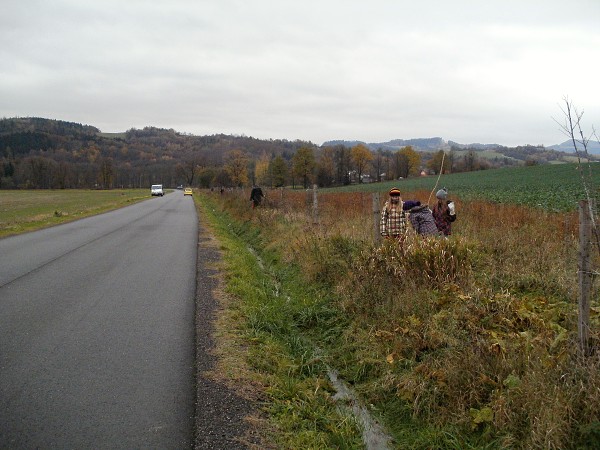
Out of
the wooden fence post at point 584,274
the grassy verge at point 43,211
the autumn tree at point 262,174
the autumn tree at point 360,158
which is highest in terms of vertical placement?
the autumn tree at point 360,158

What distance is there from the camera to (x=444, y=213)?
31.2ft

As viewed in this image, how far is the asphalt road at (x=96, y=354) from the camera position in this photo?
349 cm

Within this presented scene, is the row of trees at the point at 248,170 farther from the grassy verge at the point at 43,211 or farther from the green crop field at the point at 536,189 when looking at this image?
the grassy verge at the point at 43,211

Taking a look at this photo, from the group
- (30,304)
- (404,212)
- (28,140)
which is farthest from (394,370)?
(28,140)

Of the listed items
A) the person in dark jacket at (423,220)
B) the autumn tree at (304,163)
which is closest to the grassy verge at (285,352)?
the person in dark jacket at (423,220)

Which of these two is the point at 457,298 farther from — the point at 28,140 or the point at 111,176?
the point at 28,140

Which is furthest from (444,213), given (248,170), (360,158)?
(360,158)

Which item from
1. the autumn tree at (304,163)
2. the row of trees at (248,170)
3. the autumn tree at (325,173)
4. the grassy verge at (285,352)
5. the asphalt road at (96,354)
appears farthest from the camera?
the autumn tree at (325,173)

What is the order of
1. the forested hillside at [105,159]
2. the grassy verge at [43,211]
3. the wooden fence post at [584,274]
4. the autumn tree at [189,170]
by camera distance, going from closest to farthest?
the wooden fence post at [584,274], the grassy verge at [43,211], the forested hillside at [105,159], the autumn tree at [189,170]

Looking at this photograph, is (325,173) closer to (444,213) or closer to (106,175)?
(106,175)

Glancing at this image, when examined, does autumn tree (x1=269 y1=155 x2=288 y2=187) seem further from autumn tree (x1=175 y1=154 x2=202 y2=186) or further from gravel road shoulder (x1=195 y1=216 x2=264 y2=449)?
gravel road shoulder (x1=195 y1=216 x2=264 y2=449)

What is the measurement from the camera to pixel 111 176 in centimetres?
12212

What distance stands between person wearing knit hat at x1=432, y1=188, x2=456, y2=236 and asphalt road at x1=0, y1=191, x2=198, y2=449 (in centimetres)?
535

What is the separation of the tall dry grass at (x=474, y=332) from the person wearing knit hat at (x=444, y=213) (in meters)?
0.81
